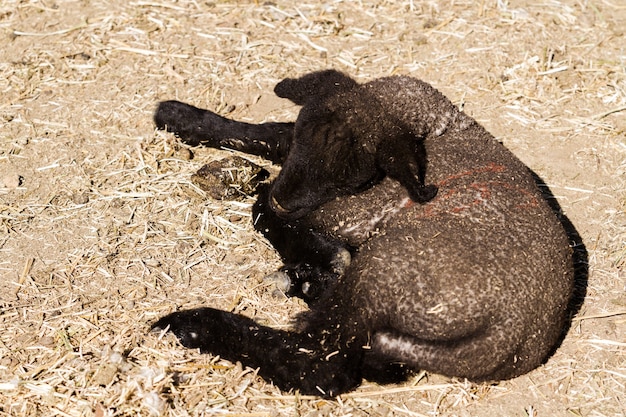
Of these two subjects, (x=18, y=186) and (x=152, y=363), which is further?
(x=18, y=186)

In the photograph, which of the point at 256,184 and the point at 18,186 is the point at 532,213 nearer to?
the point at 256,184

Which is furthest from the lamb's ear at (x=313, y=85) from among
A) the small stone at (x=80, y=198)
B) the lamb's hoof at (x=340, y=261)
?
the small stone at (x=80, y=198)

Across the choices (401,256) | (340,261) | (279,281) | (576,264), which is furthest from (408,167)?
(576,264)

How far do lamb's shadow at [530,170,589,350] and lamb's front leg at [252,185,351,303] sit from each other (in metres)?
1.49

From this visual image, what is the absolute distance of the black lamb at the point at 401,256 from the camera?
4.24 m

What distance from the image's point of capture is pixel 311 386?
174 inches

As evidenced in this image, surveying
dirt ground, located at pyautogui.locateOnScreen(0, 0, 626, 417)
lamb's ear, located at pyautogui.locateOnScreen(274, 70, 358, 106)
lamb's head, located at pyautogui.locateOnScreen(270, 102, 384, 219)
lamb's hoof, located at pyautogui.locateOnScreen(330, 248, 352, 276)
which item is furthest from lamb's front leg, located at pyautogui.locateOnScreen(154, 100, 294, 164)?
lamb's hoof, located at pyautogui.locateOnScreen(330, 248, 352, 276)

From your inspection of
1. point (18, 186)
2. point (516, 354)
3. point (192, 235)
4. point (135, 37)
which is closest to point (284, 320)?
point (192, 235)

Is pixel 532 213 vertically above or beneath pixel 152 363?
above

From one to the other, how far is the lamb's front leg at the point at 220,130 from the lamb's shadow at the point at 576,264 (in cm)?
219

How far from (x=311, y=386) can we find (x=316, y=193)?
123 centimetres

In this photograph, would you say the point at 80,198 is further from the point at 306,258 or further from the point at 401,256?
the point at 401,256

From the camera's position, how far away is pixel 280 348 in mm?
4559

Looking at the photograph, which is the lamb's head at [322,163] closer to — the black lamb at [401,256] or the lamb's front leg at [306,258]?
the black lamb at [401,256]
